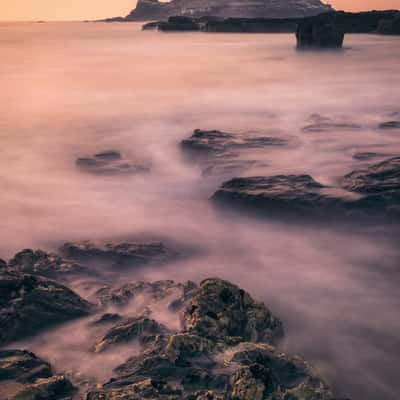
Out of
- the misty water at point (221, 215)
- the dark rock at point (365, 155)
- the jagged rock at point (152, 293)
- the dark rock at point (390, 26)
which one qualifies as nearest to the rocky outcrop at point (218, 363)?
the misty water at point (221, 215)

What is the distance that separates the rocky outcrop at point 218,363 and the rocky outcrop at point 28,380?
1.02ft

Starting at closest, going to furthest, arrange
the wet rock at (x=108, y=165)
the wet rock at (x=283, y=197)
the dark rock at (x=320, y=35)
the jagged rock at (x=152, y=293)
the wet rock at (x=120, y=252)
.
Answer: the jagged rock at (x=152, y=293) < the wet rock at (x=120, y=252) < the wet rock at (x=283, y=197) < the wet rock at (x=108, y=165) < the dark rock at (x=320, y=35)

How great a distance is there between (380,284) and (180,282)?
204 cm

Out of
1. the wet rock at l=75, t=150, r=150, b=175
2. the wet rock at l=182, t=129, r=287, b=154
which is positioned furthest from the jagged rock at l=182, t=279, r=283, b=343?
the wet rock at l=182, t=129, r=287, b=154

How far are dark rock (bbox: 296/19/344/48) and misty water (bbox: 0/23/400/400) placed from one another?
104 feet

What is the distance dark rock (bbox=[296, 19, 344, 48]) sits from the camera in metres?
48.9

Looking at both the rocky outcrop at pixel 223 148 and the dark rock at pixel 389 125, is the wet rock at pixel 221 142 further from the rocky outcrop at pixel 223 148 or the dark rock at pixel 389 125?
the dark rock at pixel 389 125

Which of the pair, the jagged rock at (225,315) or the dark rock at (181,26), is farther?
the dark rock at (181,26)

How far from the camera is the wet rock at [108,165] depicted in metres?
9.26

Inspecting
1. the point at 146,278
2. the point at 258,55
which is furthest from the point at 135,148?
the point at 258,55

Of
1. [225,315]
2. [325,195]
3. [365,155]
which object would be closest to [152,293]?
[225,315]

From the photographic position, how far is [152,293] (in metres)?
4.64

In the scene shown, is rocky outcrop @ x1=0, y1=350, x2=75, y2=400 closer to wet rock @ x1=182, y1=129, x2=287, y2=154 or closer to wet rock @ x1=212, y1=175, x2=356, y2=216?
wet rock @ x1=212, y1=175, x2=356, y2=216

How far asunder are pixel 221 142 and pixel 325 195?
12.6 feet
